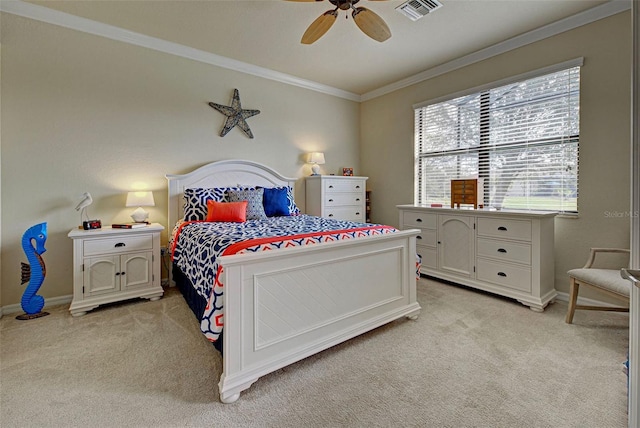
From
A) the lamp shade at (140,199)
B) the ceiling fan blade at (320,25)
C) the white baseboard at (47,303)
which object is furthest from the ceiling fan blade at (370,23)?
the white baseboard at (47,303)

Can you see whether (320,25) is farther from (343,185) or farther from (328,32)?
(343,185)

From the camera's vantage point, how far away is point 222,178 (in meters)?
3.63

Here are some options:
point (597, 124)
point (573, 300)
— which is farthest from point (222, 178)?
point (597, 124)

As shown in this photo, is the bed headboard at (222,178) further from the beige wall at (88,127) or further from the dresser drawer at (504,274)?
the dresser drawer at (504,274)

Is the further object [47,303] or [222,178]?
[222,178]

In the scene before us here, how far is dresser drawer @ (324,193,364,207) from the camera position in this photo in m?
4.23

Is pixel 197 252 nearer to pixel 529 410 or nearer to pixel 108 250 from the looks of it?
pixel 108 250

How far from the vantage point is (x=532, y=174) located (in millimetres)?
3113

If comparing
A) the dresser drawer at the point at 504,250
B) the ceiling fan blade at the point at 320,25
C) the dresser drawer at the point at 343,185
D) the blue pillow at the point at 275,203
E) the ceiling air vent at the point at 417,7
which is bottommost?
the dresser drawer at the point at 504,250

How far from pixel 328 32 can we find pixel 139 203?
8.47 feet

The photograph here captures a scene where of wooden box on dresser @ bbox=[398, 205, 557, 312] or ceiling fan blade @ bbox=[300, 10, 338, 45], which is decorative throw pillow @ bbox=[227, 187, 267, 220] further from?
wooden box on dresser @ bbox=[398, 205, 557, 312]

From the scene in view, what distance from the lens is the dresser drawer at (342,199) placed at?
4.23m

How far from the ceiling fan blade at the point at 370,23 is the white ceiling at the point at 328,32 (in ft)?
1.22

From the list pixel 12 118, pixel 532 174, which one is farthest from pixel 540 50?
pixel 12 118
